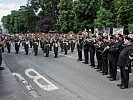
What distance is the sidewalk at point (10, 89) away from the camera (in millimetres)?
9922

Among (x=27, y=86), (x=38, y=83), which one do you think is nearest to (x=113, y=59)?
(x=38, y=83)

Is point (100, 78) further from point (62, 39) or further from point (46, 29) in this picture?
point (46, 29)

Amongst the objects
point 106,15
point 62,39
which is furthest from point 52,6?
point 62,39

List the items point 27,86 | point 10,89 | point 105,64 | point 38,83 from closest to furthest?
point 10,89 < point 27,86 < point 38,83 < point 105,64

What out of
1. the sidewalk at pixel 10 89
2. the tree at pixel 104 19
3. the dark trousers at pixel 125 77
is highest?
the tree at pixel 104 19

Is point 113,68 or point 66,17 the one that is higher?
point 66,17

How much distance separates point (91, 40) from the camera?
56.9 feet

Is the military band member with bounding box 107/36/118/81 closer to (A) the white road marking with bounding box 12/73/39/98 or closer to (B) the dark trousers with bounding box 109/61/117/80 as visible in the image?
(B) the dark trousers with bounding box 109/61/117/80

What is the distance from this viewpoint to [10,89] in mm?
11156

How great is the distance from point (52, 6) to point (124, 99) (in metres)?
81.0

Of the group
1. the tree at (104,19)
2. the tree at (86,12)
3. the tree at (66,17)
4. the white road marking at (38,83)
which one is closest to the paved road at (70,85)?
the white road marking at (38,83)

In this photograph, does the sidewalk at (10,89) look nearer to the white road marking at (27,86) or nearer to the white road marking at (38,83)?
the white road marking at (27,86)

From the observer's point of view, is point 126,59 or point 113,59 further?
point 113,59

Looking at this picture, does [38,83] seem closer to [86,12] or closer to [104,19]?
[104,19]
